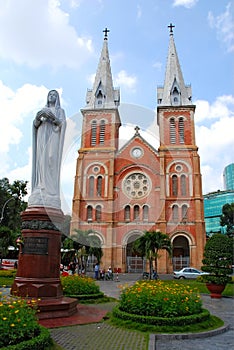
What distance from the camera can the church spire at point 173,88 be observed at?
40.4 metres

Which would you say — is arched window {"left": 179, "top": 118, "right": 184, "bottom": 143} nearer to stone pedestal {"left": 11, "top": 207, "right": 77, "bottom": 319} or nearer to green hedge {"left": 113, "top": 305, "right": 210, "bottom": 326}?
stone pedestal {"left": 11, "top": 207, "right": 77, "bottom": 319}

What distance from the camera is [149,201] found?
3550 cm

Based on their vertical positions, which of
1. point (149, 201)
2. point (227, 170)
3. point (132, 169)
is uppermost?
point (227, 170)

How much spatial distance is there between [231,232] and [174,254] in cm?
1924

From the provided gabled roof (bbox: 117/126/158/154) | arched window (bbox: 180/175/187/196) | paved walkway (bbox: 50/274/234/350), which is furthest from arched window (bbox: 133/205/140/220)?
paved walkway (bbox: 50/274/234/350)

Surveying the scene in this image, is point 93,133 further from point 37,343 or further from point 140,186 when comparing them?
point 37,343

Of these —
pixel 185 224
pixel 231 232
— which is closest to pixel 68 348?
pixel 185 224

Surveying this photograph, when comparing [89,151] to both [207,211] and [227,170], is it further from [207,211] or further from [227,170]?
[227,170]

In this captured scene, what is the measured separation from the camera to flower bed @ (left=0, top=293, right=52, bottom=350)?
13.9 ft

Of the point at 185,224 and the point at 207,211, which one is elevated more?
the point at 207,211

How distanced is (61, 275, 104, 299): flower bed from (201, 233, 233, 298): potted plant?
6.08 meters

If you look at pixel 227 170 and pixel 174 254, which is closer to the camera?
pixel 174 254

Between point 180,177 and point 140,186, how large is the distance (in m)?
4.86

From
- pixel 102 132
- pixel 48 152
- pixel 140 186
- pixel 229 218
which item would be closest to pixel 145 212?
pixel 140 186
